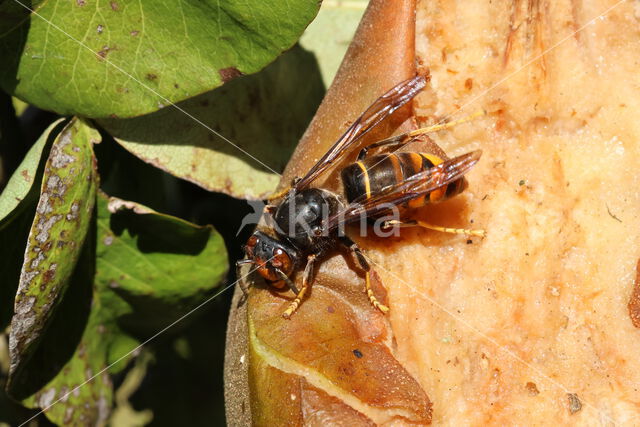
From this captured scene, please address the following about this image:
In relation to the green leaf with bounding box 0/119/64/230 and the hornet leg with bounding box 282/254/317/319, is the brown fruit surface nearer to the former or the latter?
the hornet leg with bounding box 282/254/317/319

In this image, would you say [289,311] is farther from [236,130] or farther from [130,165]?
[130,165]

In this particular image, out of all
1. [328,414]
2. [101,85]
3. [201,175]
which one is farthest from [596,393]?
[101,85]

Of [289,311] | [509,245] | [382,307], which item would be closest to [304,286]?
[289,311]

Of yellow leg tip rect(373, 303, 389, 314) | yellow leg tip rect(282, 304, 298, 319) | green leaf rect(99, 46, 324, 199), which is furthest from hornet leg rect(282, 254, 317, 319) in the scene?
green leaf rect(99, 46, 324, 199)

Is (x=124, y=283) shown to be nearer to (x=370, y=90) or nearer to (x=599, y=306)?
(x=370, y=90)

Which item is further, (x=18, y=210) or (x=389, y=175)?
(x=18, y=210)

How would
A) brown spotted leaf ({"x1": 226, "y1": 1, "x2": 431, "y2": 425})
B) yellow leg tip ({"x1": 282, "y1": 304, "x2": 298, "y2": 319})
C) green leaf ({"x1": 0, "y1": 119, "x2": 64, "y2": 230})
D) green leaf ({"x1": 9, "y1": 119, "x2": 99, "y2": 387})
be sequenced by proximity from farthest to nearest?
green leaf ({"x1": 0, "y1": 119, "x2": 64, "y2": 230}) < green leaf ({"x1": 9, "y1": 119, "x2": 99, "y2": 387}) < yellow leg tip ({"x1": 282, "y1": 304, "x2": 298, "y2": 319}) < brown spotted leaf ({"x1": 226, "y1": 1, "x2": 431, "y2": 425})
